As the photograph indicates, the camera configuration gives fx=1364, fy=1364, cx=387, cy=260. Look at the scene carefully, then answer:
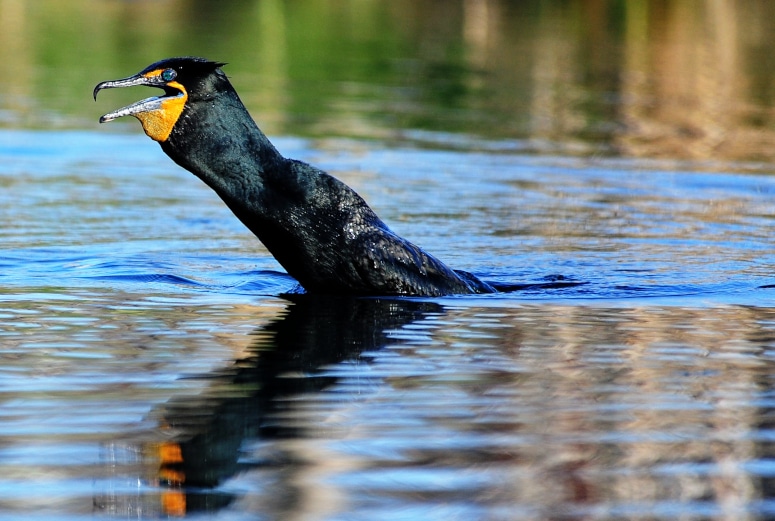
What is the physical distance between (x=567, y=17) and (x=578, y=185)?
20.9m

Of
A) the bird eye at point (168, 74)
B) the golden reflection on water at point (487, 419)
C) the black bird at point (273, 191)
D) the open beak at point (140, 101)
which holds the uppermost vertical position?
the bird eye at point (168, 74)

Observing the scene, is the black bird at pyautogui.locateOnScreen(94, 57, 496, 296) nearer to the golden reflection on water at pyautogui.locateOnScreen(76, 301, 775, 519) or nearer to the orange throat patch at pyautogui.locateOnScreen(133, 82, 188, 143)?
the orange throat patch at pyautogui.locateOnScreen(133, 82, 188, 143)

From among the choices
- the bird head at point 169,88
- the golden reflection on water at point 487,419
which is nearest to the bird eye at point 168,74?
the bird head at point 169,88

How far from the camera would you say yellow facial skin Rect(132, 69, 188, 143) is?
234 inches

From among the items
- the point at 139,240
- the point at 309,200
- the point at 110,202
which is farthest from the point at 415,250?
the point at 110,202

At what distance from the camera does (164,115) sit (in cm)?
596

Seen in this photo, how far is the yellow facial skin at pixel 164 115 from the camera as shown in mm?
5934

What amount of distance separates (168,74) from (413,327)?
1526mm

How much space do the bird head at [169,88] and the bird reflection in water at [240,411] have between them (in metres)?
1.00

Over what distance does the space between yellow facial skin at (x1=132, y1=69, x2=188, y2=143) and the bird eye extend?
0.02m

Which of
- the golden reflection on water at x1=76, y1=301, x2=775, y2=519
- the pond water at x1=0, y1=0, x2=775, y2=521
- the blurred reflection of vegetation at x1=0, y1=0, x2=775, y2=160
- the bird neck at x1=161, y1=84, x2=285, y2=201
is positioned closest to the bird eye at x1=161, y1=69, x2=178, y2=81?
the bird neck at x1=161, y1=84, x2=285, y2=201

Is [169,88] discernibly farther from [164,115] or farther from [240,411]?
[240,411]

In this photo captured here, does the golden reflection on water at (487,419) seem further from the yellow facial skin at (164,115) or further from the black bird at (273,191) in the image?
the yellow facial skin at (164,115)

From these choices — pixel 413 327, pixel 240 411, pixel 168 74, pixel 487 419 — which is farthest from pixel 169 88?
pixel 487 419
